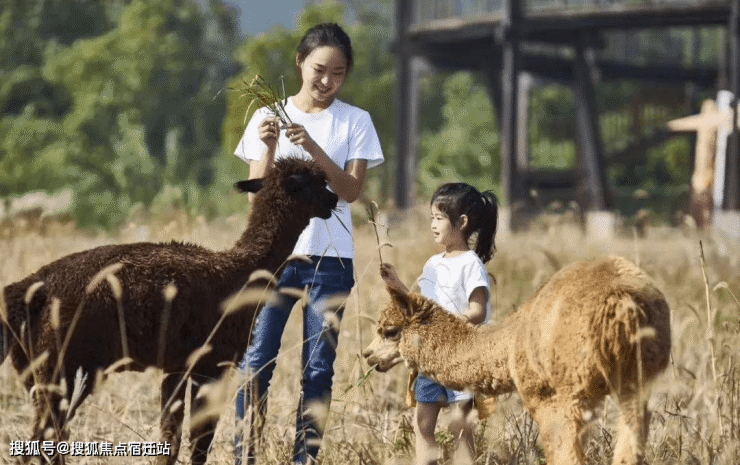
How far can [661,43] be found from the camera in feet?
141

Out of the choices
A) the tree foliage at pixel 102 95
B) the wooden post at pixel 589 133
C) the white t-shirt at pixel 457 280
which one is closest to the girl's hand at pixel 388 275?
the white t-shirt at pixel 457 280

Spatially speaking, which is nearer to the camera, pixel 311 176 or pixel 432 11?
pixel 311 176

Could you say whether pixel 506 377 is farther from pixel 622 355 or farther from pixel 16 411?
pixel 16 411

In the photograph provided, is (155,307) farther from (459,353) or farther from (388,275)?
(459,353)

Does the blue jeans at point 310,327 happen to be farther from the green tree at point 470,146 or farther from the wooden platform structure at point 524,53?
the green tree at point 470,146

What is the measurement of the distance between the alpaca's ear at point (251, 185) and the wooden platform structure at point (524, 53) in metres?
10.5

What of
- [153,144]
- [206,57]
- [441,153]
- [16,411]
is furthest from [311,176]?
[206,57]

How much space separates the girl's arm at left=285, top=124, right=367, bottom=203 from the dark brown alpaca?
80 millimetres

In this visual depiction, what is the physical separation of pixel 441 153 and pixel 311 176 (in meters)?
29.6

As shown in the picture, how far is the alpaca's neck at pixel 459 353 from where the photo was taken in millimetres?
3732

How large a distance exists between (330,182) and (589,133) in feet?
41.2

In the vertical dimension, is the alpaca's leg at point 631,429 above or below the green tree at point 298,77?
below

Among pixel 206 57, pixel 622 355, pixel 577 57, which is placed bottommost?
pixel 622 355

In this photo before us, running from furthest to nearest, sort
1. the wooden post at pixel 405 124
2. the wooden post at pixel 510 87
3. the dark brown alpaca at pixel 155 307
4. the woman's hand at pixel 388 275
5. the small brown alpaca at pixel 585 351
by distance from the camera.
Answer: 1. the wooden post at pixel 405 124
2. the wooden post at pixel 510 87
3. the woman's hand at pixel 388 275
4. the dark brown alpaca at pixel 155 307
5. the small brown alpaca at pixel 585 351
